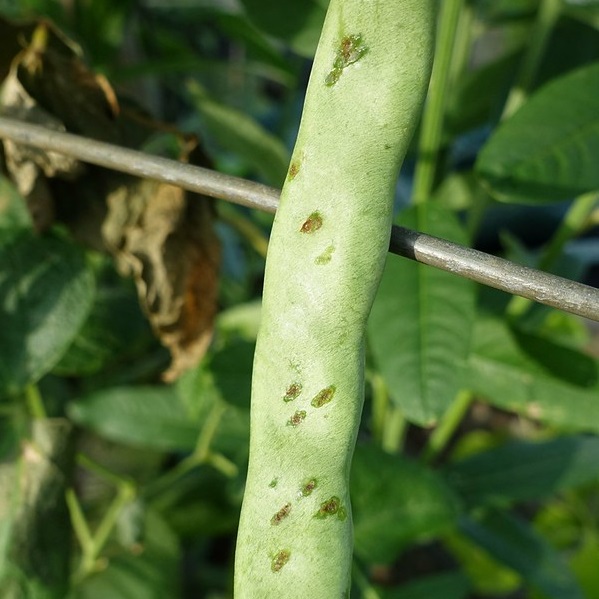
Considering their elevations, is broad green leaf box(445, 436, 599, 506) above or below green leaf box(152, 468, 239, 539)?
above

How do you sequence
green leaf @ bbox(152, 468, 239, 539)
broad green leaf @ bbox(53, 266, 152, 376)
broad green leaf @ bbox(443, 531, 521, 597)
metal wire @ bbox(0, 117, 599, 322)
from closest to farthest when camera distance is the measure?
metal wire @ bbox(0, 117, 599, 322)
broad green leaf @ bbox(53, 266, 152, 376)
green leaf @ bbox(152, 468, 239, 539)
broad green leaf @ bbox(443, 531, 521, 597)

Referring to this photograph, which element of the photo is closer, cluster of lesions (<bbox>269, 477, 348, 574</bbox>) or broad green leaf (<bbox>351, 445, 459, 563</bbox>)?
cluster of lesions (<bbox>269, 477, 348, 574</bbox>)

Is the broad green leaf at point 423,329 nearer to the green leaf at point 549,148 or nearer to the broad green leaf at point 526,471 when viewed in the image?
the green leaf at point 549,148

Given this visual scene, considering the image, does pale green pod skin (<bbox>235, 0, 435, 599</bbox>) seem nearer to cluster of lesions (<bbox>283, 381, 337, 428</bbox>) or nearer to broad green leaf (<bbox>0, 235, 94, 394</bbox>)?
cluster of lesions (<bbox>283, 381, 337, 428</bbox>)

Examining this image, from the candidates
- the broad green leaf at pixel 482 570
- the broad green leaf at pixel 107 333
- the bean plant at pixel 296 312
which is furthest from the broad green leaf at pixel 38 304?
the broad green leaf at pixel 482 570

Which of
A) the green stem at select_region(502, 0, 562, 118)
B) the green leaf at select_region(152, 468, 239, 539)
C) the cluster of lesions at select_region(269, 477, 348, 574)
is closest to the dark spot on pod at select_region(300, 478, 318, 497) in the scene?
the cluster of lesions at select_region(269, 477, 348, 574)

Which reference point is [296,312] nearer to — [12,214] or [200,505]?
[12,214]

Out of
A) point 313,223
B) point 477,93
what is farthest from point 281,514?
point 477,93

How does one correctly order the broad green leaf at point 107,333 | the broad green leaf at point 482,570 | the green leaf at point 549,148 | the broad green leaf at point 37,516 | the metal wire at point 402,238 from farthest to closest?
the broad green leaf at point 482,570 → the broad green leaf at point 107,333 → the broad green leaf at point 37,516 → the green leaf at point 549,148 → the metal wire at point 402,238

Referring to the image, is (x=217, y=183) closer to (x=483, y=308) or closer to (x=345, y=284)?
(x=345, y=284)
